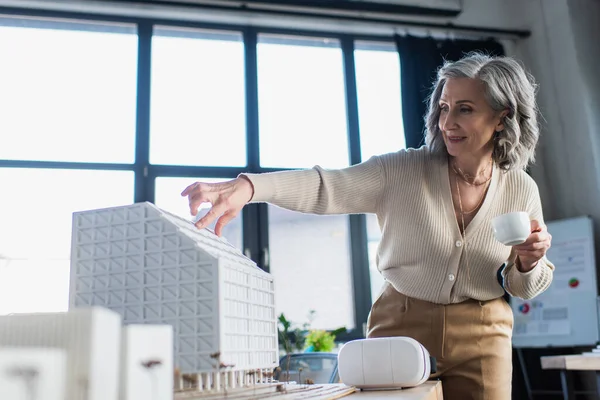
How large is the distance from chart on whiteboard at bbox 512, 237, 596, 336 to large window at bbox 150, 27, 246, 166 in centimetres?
218

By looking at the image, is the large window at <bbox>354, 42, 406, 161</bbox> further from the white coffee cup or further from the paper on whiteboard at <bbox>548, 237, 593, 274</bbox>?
the white coffee cup

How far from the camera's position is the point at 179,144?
423 centimetres

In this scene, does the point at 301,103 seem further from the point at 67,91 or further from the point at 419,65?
the point at 67,91

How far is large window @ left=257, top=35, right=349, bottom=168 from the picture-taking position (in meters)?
4.46

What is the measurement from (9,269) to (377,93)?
9.29 ft

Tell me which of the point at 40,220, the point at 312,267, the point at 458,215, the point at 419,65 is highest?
the point at 419,65

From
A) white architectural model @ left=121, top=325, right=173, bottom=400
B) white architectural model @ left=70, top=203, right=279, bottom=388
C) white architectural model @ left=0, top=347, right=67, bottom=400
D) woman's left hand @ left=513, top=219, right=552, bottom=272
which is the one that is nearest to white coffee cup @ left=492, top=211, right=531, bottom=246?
woman's left hand @ left=513, top=219, right=552, bottom=272

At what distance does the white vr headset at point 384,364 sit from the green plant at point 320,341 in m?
2.75

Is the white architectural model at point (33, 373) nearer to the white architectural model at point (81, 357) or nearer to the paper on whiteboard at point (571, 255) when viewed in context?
the white architectural model at point (81, 357)

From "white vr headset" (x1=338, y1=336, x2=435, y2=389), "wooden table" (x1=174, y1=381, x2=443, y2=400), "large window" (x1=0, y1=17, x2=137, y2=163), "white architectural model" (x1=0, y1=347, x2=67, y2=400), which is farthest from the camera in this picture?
"large window" (x1=0, y1=17, x2=137, y2=163)

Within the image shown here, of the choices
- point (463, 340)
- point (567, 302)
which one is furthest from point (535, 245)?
point (567, 302)

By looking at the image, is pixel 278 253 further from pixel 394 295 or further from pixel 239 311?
pixel 239 311

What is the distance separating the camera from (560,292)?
160 inches

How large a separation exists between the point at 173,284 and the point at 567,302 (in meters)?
3.74
